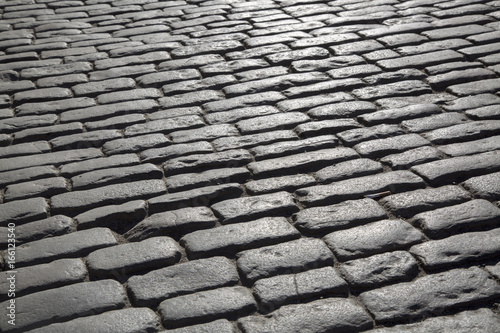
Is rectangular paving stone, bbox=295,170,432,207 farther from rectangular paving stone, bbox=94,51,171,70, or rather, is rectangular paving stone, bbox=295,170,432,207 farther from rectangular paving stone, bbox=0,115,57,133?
rectangular paving stone, bbox=94,51,171,70

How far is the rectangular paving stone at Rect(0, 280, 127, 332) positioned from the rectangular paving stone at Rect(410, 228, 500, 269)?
1220 mm

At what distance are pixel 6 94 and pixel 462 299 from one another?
3453 mm

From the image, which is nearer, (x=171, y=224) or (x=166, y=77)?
(x=171, y=224)

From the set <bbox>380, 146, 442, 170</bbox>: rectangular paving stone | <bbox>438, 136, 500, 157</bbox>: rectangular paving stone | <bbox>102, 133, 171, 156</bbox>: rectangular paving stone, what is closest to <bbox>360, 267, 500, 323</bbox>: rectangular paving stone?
<bbox>380, 146, 442, 170</bbox>: rectangular paving stone

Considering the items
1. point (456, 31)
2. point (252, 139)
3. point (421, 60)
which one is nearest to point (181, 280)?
point (252, 139)

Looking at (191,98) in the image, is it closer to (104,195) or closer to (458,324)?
(104,195)

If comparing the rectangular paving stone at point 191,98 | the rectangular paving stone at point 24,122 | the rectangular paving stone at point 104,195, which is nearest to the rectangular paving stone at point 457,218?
the rectangular paving stone at point 104,195

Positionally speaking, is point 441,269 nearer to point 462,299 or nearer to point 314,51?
point 462,299

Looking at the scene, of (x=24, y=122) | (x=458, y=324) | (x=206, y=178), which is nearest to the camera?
(x=458, y=324)

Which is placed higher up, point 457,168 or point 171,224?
point 457,168

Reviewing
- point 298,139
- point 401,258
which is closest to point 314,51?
point 298,139

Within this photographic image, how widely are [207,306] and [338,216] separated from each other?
0.83m

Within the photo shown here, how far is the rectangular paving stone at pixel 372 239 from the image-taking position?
3.08 meters

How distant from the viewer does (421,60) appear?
5.07 meters
